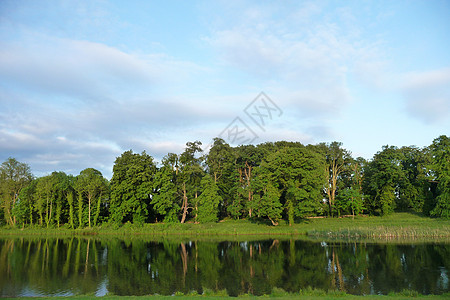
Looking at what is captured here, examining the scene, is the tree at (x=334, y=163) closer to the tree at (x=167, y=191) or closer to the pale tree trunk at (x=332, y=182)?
the pale tree trunk at (x=332, y=182)

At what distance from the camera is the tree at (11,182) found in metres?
61.9

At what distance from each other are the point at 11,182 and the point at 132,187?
2902 centimetres

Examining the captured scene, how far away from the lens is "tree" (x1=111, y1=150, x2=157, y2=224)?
182 feet

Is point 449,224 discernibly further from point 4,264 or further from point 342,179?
point 4,264

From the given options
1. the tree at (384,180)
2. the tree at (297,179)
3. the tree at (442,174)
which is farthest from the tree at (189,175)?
the tree at (442,174)

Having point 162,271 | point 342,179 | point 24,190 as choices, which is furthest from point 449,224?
point 24,190

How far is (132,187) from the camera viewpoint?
5625 centimetres

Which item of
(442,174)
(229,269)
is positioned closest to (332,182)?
(442,174)

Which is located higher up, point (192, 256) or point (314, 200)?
point (314, 200)

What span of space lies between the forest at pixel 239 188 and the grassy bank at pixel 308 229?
6.44ft

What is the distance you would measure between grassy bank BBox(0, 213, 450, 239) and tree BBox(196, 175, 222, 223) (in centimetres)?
193

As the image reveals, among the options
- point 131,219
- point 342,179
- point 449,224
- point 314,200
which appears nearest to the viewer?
point 449,224

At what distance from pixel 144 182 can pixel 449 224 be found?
51271mm

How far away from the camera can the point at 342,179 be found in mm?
71188
